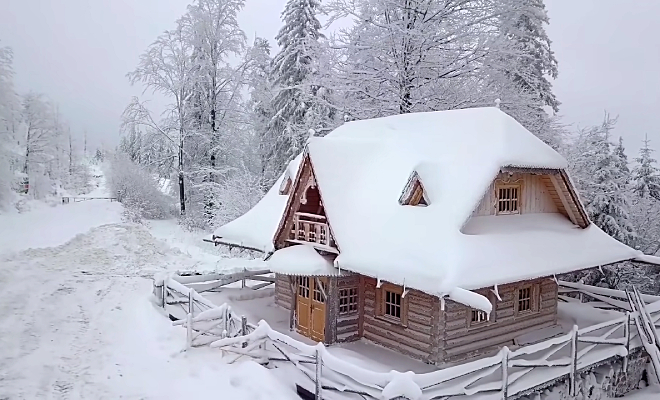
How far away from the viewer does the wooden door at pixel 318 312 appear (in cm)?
1248

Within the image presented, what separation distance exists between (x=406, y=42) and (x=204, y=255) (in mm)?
12872

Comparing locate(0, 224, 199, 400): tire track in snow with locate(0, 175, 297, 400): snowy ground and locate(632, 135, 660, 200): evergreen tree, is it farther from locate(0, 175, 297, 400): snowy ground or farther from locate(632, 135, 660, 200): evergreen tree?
locate(632, 135, 660, 200): evergreen tree

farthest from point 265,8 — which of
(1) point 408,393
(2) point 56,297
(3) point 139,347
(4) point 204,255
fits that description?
(1) point 408,393

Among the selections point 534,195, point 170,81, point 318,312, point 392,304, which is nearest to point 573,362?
point 392,304

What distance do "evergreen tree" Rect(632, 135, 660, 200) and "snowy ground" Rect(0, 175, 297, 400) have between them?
24.1 metres

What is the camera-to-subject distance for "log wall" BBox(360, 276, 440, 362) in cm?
1108

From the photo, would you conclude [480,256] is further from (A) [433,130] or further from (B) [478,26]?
(B) [478,26]

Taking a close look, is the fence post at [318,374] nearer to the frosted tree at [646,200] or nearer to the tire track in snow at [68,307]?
the tire track in snow at [68,307]

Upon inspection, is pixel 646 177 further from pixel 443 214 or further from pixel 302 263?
pixel 302 263

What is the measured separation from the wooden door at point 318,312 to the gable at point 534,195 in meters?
4.14

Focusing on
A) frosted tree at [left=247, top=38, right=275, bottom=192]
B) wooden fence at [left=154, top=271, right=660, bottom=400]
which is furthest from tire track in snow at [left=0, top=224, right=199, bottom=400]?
frosted tree at [left=247, top=38, right=275, bottom=192]

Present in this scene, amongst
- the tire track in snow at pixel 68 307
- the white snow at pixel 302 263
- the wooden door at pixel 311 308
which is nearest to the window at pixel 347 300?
the wooden door at pixel 311 308

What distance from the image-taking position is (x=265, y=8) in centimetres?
2272

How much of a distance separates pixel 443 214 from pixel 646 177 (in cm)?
2090
